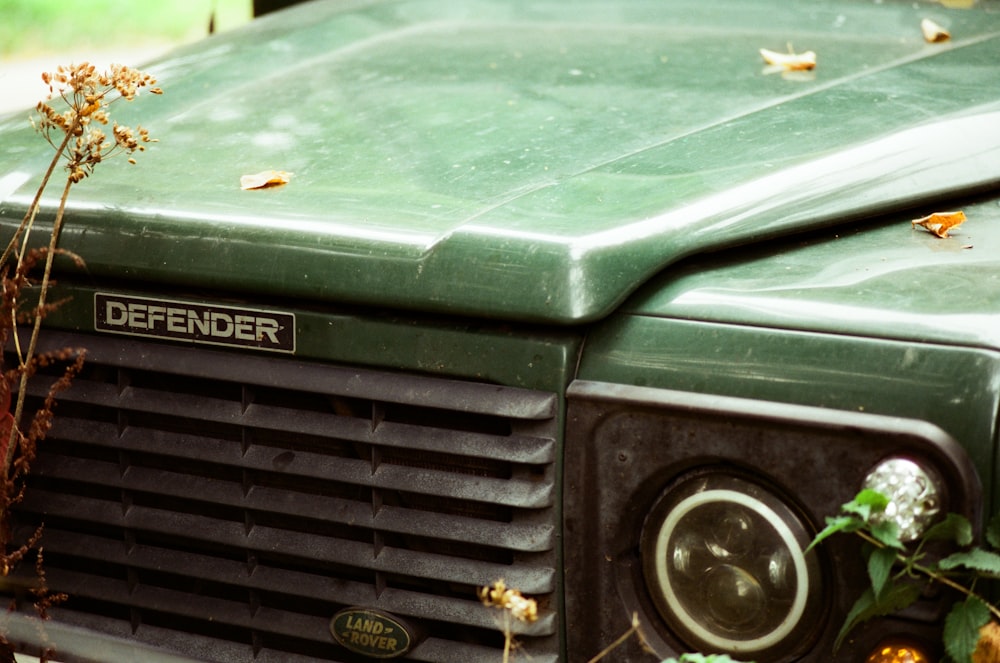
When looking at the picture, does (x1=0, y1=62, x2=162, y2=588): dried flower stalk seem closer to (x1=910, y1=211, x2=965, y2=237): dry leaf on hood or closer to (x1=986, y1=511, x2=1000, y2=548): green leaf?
(x1=910, y1=211, x2=965, y2=237): dry leaf on hood

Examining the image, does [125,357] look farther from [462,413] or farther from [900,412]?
[900,412]

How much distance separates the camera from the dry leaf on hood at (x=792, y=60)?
8.71 feet

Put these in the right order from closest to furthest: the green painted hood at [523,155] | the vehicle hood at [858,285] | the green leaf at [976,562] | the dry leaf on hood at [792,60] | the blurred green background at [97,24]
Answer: the green leaf at [976,562]
the vehicle hood at [858,285]
the green painted hood at [523,155]
the dry leaf on hood at [792,60]
the blurred green background at [97,24]

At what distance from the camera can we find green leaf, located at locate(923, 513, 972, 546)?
165cm

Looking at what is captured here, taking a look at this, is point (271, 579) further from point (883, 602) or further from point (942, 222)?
point (942, 222)

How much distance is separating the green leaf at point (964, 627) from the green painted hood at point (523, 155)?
0.59 m

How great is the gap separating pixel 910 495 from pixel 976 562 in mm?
111

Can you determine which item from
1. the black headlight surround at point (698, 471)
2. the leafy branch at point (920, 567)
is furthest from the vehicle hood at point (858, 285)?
the leafy branch at point (920, 567)

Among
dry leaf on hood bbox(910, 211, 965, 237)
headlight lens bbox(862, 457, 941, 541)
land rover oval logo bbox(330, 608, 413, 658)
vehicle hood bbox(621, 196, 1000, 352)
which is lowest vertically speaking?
land rover oval logo bbox(330, 608, 413, 658)

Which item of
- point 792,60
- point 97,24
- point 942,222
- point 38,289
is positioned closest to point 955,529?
point 942,222

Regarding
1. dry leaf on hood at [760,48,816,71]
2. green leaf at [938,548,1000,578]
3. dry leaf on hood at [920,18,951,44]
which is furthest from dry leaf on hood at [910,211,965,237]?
dry leaf on hood at [920,18,951,44]

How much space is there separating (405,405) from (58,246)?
2.05ft

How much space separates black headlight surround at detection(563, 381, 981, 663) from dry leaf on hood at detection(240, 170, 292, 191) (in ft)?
2.10

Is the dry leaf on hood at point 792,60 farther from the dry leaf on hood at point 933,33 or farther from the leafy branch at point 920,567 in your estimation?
the leafy branch at point 920,567
